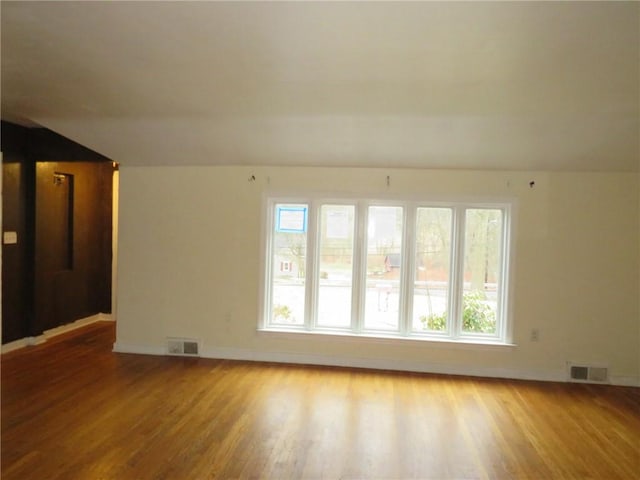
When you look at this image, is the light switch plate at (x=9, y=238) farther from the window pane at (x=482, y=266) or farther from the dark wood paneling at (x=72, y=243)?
the window pane at (x=482, y=266)

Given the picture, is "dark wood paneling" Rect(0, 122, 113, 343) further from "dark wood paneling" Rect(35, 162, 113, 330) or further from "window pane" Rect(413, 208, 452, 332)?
"window pane" Rect(413, 208, 452, 332)

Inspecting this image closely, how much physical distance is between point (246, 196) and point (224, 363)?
1865 mm

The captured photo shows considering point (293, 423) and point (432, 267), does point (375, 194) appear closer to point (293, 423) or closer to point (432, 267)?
point (432, 267)

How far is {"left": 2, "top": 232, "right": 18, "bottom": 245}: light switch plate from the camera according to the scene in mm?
4480

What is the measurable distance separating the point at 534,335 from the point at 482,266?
2.87 ft

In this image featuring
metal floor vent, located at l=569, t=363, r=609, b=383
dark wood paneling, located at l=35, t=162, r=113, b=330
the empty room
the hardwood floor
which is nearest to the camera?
→ the empty room

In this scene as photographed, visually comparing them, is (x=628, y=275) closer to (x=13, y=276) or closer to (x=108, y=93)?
(x=108, y=93)

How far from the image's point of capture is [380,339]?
14.4ft

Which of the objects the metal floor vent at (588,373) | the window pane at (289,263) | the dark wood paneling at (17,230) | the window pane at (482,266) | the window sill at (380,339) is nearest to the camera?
the metal floor vent at (588,373)

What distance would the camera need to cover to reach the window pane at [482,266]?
438cm

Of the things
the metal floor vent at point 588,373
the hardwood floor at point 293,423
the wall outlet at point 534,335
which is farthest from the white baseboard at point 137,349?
the metal floor vent at point 588,373

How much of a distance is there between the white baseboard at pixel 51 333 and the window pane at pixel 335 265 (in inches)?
133

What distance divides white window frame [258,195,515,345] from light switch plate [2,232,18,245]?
113 inches

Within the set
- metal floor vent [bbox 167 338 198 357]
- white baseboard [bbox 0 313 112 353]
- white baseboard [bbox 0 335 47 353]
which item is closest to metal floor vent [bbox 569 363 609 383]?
metal floor vent [bbox 167 338 198 357]
